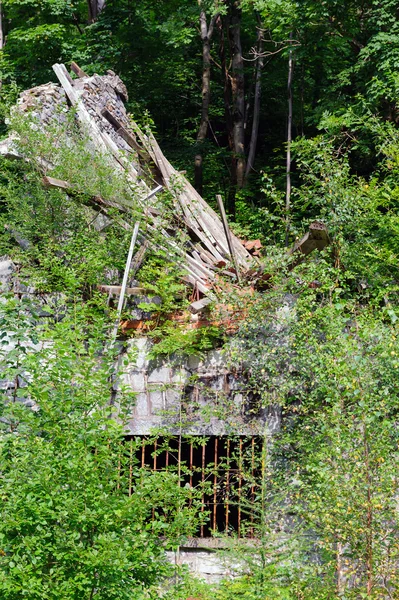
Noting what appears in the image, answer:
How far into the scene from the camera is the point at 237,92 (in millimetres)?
14734

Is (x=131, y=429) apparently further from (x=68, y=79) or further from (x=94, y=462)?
(x=68, y=79)

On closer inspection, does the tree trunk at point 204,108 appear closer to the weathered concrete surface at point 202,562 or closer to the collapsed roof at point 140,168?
the collapsed roof at point 140,168

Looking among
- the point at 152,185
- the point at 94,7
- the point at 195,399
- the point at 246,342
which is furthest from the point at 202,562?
the point at 94,7

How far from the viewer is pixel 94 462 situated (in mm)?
5438

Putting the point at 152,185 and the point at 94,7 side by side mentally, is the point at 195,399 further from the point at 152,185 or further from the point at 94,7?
the point at 94,7

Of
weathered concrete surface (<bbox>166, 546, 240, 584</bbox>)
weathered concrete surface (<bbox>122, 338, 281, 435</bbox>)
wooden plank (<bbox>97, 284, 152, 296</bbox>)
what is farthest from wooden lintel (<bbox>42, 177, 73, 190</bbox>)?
weathered concrete surface (<bbox>166, 546, 240, 584</bbox>)

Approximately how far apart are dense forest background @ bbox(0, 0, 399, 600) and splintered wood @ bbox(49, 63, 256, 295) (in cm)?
29

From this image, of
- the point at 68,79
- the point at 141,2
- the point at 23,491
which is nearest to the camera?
the point at 23,491

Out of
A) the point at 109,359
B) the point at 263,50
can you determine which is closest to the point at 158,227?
the point at 109,359

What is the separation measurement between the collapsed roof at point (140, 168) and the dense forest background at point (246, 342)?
31 cm

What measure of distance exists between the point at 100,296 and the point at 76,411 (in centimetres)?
332

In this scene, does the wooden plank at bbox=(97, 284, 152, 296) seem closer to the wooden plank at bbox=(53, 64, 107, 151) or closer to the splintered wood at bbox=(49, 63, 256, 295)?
the splintered wood at bbox=(49, 63, 256, 295)

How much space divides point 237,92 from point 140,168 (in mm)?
4909

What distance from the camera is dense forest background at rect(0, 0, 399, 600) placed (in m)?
5.14
